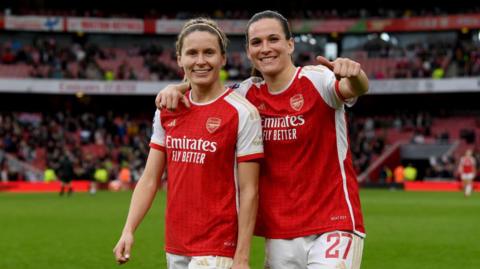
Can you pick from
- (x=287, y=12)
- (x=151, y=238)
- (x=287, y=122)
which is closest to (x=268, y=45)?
(x=287, y=122)

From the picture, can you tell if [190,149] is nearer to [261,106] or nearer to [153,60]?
[261,106]

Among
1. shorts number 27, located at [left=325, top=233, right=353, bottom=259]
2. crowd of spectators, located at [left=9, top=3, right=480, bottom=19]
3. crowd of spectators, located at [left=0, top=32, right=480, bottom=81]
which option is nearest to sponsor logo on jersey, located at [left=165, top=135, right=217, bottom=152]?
shorts number 27, located at [left=325, top=233, right=353, bottom=259]

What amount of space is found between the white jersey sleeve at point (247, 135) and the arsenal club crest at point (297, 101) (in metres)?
0.36

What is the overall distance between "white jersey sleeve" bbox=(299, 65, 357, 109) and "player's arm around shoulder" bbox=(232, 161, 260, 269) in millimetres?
630

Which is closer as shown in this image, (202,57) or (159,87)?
(202,57)

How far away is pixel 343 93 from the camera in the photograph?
4.78m

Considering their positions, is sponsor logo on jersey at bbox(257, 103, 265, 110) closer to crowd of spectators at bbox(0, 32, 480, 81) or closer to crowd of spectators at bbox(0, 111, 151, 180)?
crowd of spectators at bbox(0, 111, 151, 180)

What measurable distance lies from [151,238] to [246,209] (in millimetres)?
9859

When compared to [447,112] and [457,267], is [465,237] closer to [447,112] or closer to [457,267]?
[457,267]

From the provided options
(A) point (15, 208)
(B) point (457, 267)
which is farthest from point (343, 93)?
(A) point (15, 208)

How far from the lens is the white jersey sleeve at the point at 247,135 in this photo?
Answer: 464cm

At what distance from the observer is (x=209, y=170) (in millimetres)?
4605

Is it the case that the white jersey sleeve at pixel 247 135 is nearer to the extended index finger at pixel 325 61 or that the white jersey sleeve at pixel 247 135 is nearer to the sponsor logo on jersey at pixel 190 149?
the sponsor logo on jersey at pixel 190 149

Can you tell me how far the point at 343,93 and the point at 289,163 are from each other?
534 mm
